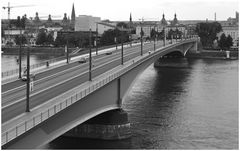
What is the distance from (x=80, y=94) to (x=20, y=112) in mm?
3596

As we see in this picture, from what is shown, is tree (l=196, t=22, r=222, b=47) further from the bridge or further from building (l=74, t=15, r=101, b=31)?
the bridge

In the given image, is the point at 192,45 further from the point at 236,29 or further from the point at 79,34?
the point at 236,29

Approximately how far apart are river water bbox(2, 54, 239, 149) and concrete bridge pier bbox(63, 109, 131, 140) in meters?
0.37

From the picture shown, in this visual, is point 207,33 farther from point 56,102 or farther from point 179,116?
point 56,102

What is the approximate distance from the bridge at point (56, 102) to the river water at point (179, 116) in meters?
2.09

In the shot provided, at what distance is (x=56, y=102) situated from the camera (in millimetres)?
17891

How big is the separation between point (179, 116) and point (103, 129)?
709 centimetres

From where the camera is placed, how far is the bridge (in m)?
14.7

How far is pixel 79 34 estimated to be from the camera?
330 feet

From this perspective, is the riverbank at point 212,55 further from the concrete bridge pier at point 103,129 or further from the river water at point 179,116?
the concrete bridge pier at point 103,129

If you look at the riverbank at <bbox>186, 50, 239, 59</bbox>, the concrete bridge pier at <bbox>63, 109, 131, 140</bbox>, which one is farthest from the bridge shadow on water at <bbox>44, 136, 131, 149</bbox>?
the riverbank at <bbox>186, 50, 239, 59</bbox>

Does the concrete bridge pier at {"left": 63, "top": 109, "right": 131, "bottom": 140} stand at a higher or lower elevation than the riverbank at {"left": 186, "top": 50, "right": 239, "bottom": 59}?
lower

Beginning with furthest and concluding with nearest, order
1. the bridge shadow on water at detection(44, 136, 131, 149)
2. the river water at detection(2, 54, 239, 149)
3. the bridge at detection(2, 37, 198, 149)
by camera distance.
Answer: the river water at detection(2, 54, 239, 149), the bridge shadow on water at detection(44, 136, 131, 149), the bridge at detection(2, 37, 198, 149)

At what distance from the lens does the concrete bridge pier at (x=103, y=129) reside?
78.2ft
